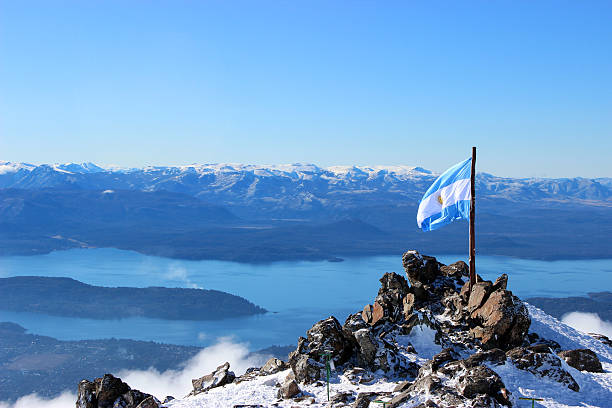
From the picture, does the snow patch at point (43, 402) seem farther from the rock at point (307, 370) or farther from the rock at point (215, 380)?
the rock at point (307, 370)

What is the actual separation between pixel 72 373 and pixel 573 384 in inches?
8022

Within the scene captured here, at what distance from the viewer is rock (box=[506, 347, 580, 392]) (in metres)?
19.3

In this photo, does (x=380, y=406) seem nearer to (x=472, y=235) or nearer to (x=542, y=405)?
(x=542, y=405)

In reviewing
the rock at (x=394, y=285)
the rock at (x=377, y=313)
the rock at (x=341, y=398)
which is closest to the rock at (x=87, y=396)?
Answer: the rock at (x=341, y=398)

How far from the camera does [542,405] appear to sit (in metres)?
17.6

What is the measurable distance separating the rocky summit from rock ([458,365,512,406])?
3 cm

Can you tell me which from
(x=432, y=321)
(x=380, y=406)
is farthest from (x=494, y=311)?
(x=380, y=406)

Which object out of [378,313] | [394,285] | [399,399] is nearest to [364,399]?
[399,399]

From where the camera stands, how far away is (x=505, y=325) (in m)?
25.0

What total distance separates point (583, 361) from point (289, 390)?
13086 millimetres

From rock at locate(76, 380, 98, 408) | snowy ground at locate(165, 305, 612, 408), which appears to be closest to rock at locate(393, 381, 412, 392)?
snowy ground at locate(165, 305, 612, 408)

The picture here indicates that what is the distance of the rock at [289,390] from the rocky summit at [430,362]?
4 centimetres

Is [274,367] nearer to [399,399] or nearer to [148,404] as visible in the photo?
[148,404]

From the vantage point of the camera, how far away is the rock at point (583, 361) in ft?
72.6
